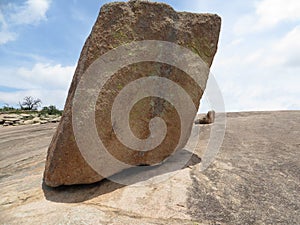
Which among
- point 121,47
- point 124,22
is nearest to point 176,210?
point 121,47

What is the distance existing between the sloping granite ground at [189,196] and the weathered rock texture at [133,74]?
410 millimetres

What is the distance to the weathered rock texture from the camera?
3.46 m

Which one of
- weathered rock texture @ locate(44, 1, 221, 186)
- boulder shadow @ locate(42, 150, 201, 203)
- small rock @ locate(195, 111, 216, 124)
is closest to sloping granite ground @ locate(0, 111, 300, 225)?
boulder shadow @ locate(42, 150, 201, 203)

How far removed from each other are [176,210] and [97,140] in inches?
53.8

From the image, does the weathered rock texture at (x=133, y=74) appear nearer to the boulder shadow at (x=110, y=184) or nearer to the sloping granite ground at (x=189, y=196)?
the boulder shadow at (x=110, y=184)

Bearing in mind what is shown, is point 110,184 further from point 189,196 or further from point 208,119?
point 208,119

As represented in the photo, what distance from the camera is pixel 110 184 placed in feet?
11.9

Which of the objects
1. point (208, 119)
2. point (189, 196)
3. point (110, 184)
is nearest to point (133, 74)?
point (110, 184)

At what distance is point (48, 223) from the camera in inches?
109

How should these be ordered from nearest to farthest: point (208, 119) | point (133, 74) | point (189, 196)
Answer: point (189, 196) < point (133, 74) < point (208, 119)

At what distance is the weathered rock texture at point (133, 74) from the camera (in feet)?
11.3

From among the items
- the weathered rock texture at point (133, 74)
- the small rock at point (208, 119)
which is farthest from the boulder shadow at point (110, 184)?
the small rock at point (208, 119)

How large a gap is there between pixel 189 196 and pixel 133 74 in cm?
179

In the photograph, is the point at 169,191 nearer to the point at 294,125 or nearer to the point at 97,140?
the point at 97,140
